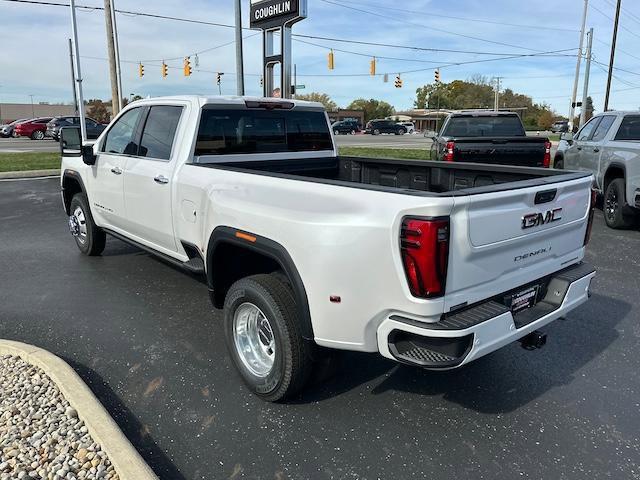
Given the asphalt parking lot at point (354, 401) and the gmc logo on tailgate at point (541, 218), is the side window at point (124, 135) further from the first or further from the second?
the gmc logo on tailgate at point (541, 218)

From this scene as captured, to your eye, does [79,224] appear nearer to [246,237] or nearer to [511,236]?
[246,237]

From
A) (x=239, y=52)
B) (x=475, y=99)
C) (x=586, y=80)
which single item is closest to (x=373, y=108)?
(x=475, y=99)

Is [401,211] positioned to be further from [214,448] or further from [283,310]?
[214,448]

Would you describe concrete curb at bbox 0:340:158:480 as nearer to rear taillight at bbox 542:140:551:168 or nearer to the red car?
rear taillight at bbox 542:140:551:168

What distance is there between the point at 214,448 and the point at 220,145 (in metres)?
2.58

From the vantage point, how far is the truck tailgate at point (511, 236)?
8.41 ft

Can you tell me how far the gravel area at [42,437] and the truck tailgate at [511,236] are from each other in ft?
6.36

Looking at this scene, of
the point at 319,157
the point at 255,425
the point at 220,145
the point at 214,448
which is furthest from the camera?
the point at 319,157

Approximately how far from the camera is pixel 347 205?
8.75 feet

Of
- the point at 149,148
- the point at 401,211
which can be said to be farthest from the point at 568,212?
the point at 149,148

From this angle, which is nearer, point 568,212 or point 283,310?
point 283,310

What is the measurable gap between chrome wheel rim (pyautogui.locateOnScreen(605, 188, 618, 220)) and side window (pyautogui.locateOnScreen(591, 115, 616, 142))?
3.70 feet

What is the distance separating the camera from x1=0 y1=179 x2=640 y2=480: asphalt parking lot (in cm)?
278

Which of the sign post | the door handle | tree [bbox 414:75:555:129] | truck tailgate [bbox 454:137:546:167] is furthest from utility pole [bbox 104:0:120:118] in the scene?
tree [bbox 414:75:555:129]
